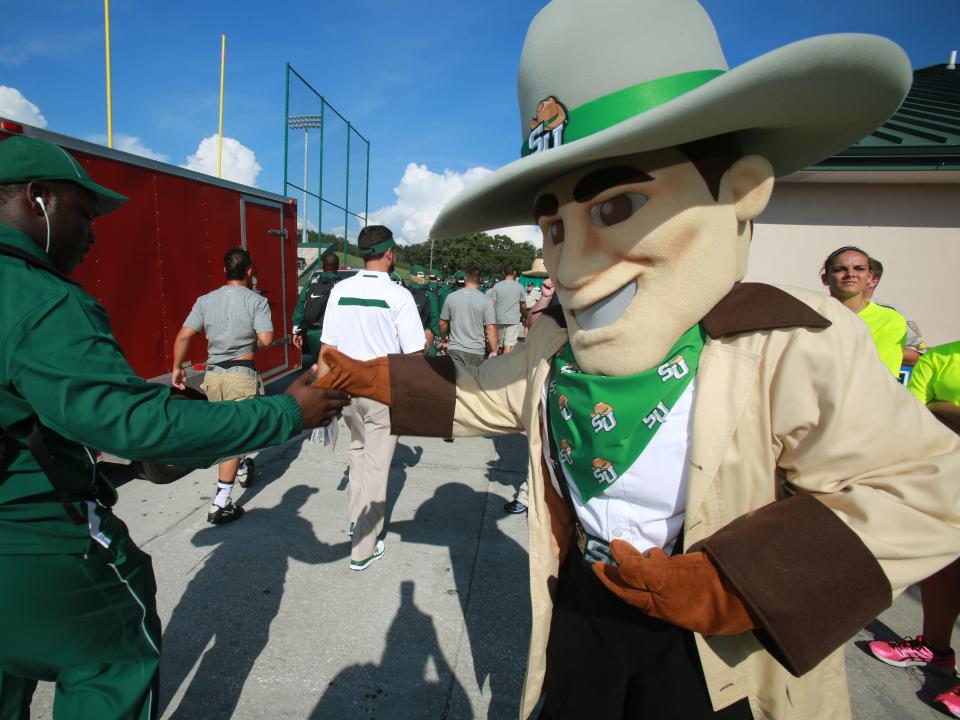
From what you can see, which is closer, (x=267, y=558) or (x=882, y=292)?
(x=267, y=558)

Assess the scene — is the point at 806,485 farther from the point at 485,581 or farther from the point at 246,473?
the point at 246,473

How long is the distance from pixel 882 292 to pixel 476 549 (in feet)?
17.5

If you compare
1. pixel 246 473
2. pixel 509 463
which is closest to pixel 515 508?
pixel 509 463

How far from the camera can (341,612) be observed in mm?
2594

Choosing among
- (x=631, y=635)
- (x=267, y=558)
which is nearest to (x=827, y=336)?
(x=631, y=635)

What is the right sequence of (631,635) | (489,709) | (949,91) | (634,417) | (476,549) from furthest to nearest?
(949,91) → (476,549) → (489,709) → (631,635) → (634,417)

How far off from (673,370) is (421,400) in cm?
76

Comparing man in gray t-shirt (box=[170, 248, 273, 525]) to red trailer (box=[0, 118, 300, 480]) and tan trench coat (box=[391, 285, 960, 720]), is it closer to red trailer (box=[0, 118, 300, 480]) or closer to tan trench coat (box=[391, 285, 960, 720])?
red trailer (box=[0, 118, 300, 480])

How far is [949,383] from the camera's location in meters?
2.21

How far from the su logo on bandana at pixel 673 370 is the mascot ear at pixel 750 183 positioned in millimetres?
347

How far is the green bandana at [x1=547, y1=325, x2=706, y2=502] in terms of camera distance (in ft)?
3.55

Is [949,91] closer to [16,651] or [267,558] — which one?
[267,558]

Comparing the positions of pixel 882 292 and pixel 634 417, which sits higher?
pixel 882 292

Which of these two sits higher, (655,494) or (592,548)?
(655,494)
